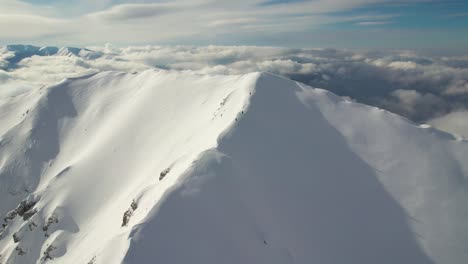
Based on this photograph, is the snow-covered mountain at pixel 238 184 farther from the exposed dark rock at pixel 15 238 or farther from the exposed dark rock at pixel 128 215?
the exposed dark rock at pixel 15 238

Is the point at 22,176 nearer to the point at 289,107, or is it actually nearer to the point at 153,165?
the point at 153,165

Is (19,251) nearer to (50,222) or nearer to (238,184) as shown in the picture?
(50,222)

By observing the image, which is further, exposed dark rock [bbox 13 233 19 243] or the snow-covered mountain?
exposed dark rock [bbox 13 233 19 243]

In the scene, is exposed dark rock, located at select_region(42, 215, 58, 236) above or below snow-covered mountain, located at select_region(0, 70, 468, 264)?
below

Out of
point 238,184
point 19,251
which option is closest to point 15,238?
point 19,251

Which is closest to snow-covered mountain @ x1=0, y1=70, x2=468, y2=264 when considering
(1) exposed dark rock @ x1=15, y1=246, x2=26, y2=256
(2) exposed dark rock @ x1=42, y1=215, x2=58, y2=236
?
(1) exposed dark rock @ x1=15, y1=246, x2=26, y2=256

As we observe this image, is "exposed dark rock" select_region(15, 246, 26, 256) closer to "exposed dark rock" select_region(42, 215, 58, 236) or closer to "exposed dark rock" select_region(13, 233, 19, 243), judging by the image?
"exposed dark rock" select_region(13, 233, 19, 243)

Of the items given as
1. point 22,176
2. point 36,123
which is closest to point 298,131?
point 22,176

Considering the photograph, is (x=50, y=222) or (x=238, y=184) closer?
(x=238, y=184)
